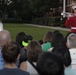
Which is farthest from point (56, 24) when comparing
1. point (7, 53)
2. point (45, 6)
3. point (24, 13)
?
point (7, 53)

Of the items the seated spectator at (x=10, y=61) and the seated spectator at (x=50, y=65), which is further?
the seated spectator at (x=10, y=61)

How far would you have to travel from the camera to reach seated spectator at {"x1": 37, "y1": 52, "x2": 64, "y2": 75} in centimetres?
324

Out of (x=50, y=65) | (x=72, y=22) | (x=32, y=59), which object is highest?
(x=50, y=65)

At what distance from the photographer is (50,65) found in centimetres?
323

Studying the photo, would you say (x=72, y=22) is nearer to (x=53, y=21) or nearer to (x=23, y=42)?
(x=23, y=42)

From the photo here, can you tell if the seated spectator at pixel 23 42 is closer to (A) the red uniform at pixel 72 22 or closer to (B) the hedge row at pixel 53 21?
(A) the red uniform at pixel 72 22

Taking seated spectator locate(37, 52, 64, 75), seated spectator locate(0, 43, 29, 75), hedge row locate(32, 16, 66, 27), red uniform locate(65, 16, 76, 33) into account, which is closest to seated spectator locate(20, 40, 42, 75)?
seated spectator locate(0, 43, 29, 75)

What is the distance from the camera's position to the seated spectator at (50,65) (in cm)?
324

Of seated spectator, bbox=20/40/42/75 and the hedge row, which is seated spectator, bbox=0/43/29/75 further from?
the hedge row

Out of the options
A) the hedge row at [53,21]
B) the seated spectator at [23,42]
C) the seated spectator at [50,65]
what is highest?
the seated spectator at [50,65]

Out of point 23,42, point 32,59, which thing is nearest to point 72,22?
point 23,42

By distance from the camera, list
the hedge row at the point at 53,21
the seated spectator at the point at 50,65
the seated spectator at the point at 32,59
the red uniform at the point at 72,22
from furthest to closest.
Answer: the hedge row at the point at 53,21 < the red uniform at the point at 72,22 < the seated spectator at the point at 32,59 < the seated spectator at the point at 50,65

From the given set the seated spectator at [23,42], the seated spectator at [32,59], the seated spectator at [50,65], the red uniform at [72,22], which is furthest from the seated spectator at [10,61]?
the red uniform at [72,22]

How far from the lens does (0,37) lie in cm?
532
